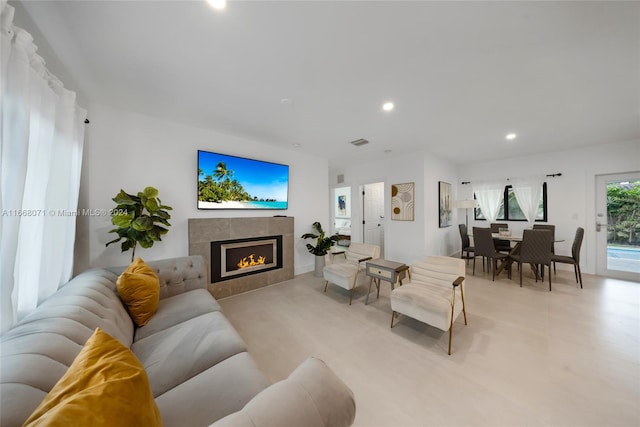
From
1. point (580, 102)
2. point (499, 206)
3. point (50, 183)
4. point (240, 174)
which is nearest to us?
point (50, 183)

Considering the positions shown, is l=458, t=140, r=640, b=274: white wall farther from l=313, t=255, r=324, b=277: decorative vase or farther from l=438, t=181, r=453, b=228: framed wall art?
l=313, t=255, r=324, b=277: decorative vase

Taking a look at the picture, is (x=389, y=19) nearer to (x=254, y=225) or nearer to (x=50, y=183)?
(x=50, y=183)

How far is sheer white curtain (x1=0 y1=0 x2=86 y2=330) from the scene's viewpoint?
109 centimetres

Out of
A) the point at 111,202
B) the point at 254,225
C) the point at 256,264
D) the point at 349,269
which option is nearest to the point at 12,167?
the point at 111,202

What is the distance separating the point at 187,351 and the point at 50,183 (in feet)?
5.47

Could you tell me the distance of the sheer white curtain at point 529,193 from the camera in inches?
188

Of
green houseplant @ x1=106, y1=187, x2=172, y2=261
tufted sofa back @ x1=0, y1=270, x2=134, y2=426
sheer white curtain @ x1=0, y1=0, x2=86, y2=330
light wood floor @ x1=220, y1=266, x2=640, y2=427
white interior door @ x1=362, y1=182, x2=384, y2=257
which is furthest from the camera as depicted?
white interior door @ x1=362, y1=182, x2=384, y2=257

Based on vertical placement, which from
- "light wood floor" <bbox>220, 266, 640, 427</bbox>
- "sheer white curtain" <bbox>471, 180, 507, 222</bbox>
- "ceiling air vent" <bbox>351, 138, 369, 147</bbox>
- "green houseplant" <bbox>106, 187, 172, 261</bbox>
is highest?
"ceiling air vent" <bbox>351, 138, 369, 147</bbox>

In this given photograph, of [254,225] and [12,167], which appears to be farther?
[254,225]

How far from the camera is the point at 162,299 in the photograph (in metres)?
2.26

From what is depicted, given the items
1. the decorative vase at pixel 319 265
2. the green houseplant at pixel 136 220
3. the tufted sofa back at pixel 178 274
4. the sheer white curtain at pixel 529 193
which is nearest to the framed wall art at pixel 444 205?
the sheer white curtain at pixel 529 193

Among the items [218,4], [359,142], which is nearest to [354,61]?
[218,4]

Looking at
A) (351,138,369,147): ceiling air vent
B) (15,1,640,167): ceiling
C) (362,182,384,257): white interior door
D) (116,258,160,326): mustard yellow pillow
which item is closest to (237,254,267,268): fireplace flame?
(116,258,160,326): mustard yellow pillow

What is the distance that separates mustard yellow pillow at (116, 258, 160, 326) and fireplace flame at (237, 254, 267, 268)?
1671mm
